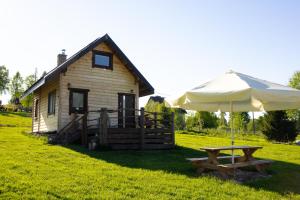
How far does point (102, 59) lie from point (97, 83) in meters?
1.53

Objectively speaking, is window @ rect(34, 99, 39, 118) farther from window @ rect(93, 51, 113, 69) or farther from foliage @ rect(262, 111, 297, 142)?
foliage @ rect(262, 111, 297, 142)

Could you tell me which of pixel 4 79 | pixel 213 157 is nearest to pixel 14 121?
pixel 213 157

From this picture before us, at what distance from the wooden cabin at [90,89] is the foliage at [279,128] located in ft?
54.6

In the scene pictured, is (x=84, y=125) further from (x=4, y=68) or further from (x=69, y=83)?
(x=4, y=68)

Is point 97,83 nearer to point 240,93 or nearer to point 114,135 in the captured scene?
point 114,135

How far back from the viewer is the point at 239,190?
283 inches

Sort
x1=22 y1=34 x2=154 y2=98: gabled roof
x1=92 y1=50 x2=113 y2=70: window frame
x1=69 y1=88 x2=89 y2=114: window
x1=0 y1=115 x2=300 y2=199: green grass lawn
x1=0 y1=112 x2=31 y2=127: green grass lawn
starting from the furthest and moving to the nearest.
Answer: x1=0 y1=112 x2=31 y2=127: green grass lawn < x1=92 y1=50 x2=113 y2=70: window frame < x1=69 y1=88 x2=89 y2=114: window < x1=22 y1=34 x2=154 y2=98: gabled roof < x1=0 y1=115 x2=300 y2=199: green grass lawn

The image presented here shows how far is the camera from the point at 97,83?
18.4 m

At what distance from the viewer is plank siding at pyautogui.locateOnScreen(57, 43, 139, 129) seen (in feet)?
56.7

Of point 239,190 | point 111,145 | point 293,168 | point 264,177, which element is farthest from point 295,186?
point 111,145

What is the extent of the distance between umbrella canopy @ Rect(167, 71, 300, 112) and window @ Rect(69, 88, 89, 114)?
963 cm

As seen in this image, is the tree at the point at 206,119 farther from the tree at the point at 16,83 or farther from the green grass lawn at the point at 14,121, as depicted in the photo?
the tree at the point at 16,83

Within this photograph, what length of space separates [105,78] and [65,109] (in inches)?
119

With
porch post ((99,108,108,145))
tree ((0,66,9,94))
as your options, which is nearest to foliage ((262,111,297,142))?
porch post ((99,108,108,145))
